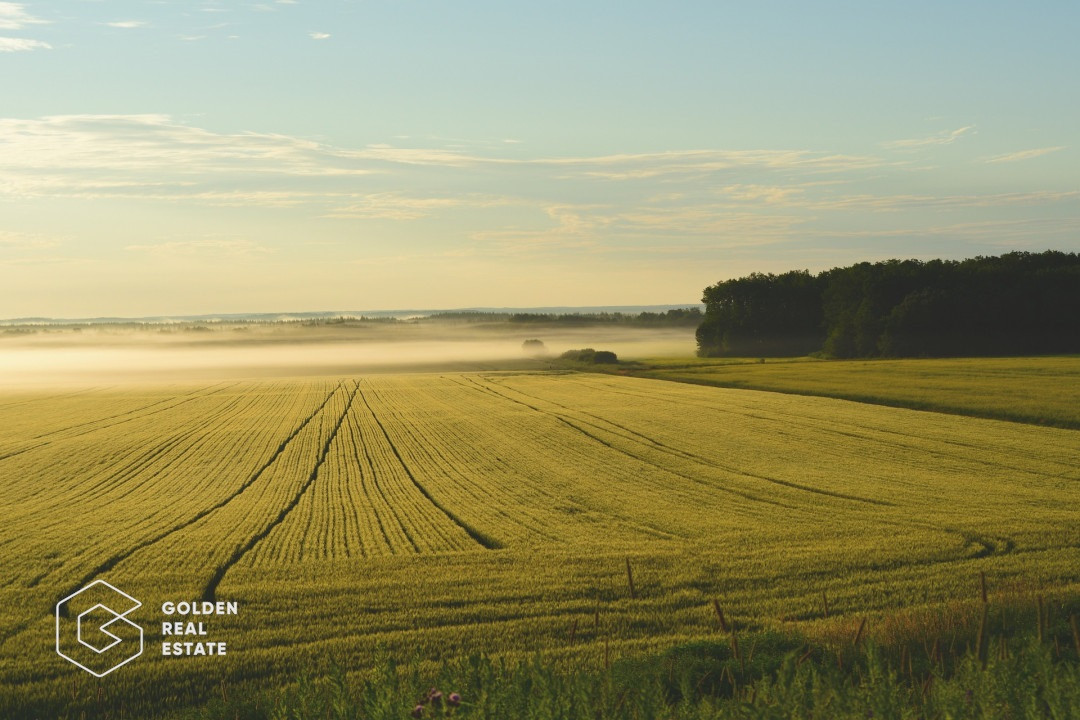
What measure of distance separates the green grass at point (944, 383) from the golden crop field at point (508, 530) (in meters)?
2.71

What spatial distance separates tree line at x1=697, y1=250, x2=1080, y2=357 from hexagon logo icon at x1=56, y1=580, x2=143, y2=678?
87.2 meters

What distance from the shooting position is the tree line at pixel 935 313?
87438mm

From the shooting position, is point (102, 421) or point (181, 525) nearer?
point (181, 525)

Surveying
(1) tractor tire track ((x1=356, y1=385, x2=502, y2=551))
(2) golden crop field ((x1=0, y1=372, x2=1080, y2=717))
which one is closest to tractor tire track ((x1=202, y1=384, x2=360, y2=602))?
(2) golden crop field ((x1=0, y1=372, x2=1080, y2=717))

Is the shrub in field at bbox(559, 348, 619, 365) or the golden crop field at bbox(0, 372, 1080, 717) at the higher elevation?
the shrub in field at bbox(559, 348, 619, 365)

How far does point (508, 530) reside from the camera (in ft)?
64.1

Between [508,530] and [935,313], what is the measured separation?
8054 centimetres

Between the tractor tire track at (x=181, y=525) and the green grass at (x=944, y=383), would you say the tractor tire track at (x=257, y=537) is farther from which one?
the green grass at (x=944, y=383)

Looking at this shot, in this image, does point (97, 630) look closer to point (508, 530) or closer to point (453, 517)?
point (508, 530)

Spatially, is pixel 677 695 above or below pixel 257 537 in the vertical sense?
above

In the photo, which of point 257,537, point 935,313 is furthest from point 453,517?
point 935,313

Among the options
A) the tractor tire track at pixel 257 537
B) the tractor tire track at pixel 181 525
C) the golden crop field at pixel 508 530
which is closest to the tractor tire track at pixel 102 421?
the golden crop field at pixel 508 530

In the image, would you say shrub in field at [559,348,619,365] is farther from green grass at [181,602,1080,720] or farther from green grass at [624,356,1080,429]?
green grass at [181,602,1080,720]

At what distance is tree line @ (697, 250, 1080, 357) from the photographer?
287 ft
